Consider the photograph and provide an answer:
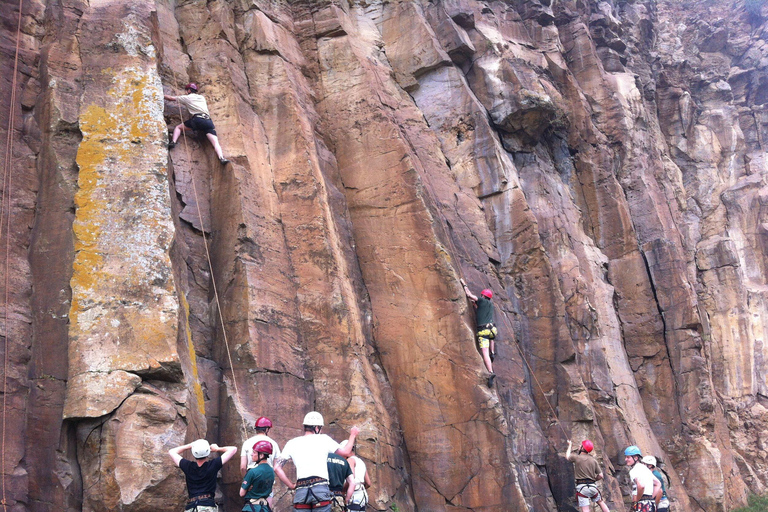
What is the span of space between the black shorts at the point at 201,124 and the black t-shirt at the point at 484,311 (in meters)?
6.07

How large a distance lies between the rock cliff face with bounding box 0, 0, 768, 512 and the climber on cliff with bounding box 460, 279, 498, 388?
12.7 inches

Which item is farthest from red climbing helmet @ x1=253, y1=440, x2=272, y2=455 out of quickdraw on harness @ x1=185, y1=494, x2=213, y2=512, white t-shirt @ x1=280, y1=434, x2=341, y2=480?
quickdraw on harness @ x1=185, y1=494, x2=213, y2=512

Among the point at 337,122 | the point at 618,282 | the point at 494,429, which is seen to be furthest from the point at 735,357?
the point at 337,122

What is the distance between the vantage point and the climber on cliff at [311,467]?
28.0ft

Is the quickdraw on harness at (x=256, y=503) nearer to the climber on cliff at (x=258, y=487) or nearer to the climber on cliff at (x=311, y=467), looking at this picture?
the climber on cliff at (x=258, y=487)

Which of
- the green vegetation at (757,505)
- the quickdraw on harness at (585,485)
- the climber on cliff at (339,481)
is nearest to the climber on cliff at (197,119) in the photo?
the climber on cliff at (339,481)

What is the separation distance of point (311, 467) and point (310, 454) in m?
0.16

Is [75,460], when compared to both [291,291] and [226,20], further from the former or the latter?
[226,20]

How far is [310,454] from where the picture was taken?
872 cm

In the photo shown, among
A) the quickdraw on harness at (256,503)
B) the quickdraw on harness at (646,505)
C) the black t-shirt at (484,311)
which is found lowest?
the quickdraw on harness at (646,505)

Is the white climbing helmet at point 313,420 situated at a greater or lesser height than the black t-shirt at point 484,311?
lesser

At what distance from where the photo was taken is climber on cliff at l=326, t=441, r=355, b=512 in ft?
29.7

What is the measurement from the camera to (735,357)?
2178 cm

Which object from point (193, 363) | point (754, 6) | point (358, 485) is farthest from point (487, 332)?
point (754, 6)
